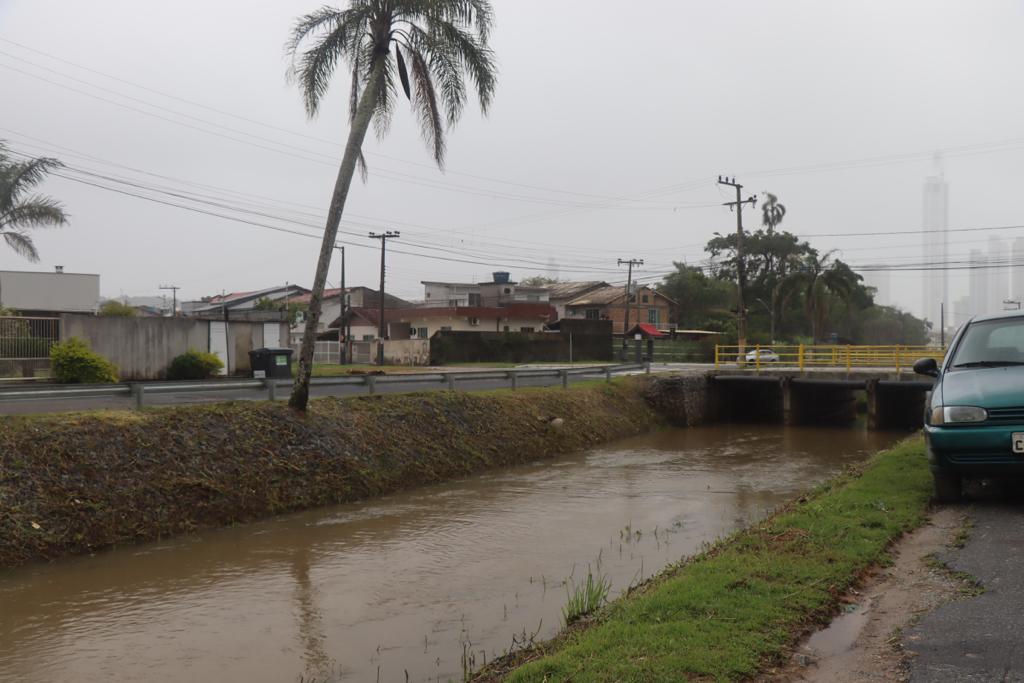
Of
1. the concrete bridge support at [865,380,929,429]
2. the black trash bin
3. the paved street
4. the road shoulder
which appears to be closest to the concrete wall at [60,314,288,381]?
the black trash bin

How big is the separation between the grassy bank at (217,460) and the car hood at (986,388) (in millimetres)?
9904

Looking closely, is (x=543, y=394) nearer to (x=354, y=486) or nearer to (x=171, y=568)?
(x=354, y=486)

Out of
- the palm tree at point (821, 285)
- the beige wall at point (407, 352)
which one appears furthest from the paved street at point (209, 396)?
the palm tree at point (821, 285)

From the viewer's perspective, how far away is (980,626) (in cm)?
467

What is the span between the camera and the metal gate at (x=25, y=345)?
74.8 feet

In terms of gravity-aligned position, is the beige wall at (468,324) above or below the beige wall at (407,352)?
above

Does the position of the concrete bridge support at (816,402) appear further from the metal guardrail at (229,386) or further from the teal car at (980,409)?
the teal car at (980,409)

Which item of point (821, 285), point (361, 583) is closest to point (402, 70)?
point (361, 583)

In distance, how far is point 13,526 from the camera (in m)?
9.97

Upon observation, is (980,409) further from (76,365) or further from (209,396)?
(76,365)

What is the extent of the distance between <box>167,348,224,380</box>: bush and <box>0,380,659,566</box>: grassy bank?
1117 centimetres

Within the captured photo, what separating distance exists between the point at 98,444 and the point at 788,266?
2657 inches

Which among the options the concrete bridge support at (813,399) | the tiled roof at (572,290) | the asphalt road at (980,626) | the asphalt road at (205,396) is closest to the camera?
the asphalt road at (980,626)

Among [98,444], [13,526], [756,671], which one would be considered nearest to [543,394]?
[98,444]
